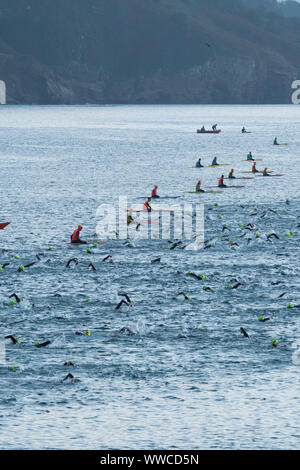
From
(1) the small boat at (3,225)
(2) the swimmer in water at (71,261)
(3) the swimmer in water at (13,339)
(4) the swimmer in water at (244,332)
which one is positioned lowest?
(3) the swimmer in water at (13,339)

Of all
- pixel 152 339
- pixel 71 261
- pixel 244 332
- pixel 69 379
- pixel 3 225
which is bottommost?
pixel 69 379

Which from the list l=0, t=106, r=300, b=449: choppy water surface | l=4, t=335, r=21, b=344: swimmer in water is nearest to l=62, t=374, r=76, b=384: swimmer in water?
l=0, t=106, r=300, b=449: choppy water surface

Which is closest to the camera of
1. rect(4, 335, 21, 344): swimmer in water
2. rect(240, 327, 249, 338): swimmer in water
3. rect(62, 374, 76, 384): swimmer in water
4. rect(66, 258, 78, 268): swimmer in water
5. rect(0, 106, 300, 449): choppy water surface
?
rect(0, 106, 300, 449): choppy water surface

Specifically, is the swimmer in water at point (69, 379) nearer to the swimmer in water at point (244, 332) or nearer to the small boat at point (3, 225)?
the swimmer in water at point (244, 332)

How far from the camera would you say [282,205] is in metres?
61.7

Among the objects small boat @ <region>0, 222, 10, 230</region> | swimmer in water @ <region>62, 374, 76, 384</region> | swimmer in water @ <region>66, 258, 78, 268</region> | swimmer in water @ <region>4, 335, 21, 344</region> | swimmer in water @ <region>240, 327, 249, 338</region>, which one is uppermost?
small boat @ <region>0, 222, 10, 230</region>

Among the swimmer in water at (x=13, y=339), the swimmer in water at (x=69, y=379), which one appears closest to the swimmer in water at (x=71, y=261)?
the swimmer in water at (x=13, y=339)

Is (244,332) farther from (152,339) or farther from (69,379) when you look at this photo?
(69,379)

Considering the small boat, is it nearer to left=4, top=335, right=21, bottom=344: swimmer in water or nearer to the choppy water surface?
the choppy water surface

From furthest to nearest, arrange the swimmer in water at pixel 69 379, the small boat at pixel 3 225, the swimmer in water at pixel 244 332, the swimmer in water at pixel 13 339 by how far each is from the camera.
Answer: the small boat at pixel 3 225
the swimmer in water at pixel 244 332
the swimmer in water at pixel 13 339
the swimmer in water at pixel 69 379

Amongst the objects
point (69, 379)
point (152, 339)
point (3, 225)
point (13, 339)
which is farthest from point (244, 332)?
point (3, 225)

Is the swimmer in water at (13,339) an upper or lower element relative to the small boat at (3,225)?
lower

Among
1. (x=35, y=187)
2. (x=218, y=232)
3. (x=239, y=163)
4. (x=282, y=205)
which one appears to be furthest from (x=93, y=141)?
(x=218, y=232)

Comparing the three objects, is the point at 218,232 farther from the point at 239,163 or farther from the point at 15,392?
the point at 239,163
